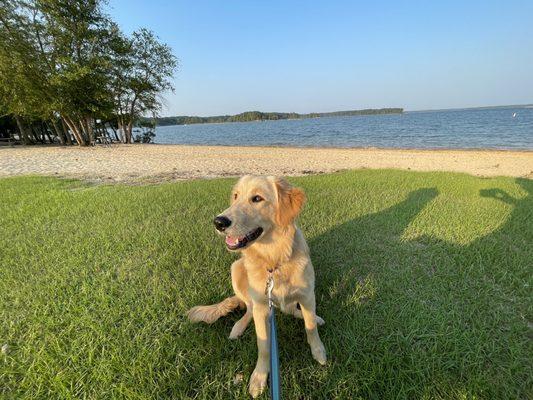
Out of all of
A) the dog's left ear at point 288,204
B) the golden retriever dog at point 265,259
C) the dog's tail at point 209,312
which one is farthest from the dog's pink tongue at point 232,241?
the dog's tail at point 209,312

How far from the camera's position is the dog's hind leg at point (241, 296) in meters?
2.28

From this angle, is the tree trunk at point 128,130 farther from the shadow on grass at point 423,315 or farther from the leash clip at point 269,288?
the leash clip at point 269,288

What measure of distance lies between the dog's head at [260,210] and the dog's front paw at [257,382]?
935 mm

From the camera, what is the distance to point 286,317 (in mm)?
2494

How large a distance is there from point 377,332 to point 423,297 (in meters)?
0.78

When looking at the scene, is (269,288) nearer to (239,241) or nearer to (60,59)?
(239,241)

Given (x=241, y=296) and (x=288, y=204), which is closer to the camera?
(x=288, y=204)

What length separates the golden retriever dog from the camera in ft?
6.71

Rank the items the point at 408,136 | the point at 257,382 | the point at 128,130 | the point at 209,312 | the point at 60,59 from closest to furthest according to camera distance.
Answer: the point at 257,382
the point at 209,312
the point at 60,59
the point at 128,130
the point at 408,136

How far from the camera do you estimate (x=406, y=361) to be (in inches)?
78.5

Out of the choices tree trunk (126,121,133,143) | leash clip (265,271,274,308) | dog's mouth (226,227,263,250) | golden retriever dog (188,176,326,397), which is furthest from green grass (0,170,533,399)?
tree trunk (126,121,133,143)

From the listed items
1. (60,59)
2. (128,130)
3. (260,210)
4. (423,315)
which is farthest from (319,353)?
(128,130)

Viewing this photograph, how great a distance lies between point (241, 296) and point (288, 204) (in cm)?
96

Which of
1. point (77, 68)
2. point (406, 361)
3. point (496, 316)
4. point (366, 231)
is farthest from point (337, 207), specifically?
point (77, 68)
